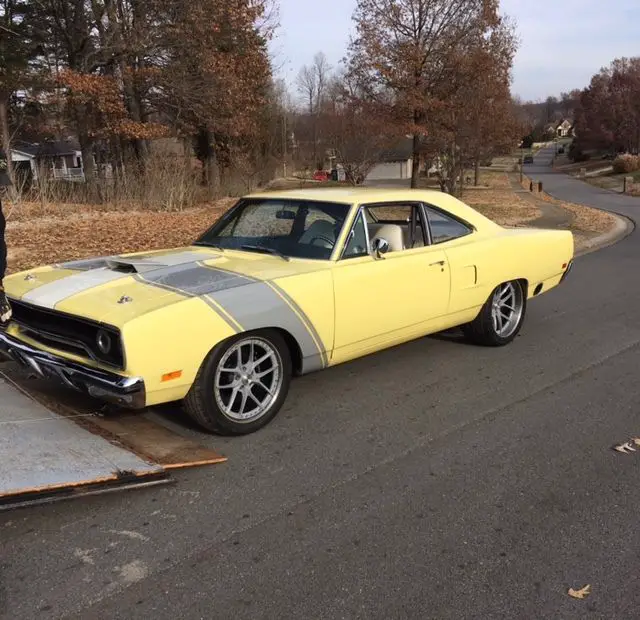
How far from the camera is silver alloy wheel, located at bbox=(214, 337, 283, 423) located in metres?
3.75

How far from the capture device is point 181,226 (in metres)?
13.8

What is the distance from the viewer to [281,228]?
481cm

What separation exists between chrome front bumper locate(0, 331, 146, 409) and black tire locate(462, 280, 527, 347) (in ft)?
10.5

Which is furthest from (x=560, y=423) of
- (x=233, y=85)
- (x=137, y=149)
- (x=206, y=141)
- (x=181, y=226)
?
(x=206, y=141)

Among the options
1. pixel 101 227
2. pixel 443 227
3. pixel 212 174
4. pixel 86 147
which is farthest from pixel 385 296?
pixel 212 174

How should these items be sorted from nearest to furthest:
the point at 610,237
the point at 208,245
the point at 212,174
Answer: the point at 208,245 → the point at 610,237 → the point at 212,174

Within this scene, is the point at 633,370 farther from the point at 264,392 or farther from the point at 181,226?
the point at 181,226

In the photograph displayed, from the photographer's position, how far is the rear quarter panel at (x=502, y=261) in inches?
201

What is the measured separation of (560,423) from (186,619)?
2.71 metres

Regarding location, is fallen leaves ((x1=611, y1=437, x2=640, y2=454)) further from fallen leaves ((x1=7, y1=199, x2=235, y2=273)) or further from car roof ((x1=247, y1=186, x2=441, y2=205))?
fallen leaves ((x1=7, y1=199, x2=235, y2=273))

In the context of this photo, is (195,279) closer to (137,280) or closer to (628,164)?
(137,280)

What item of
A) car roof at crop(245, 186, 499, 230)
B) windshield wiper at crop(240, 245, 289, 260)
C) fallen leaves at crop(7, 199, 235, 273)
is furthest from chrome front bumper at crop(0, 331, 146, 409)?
fallen leaves at crop(7, 199, 235, 273)

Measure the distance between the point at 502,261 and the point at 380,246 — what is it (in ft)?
4.91

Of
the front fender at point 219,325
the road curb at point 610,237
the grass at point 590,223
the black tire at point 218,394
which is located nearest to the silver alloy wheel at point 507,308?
the front fender at point 219,325
